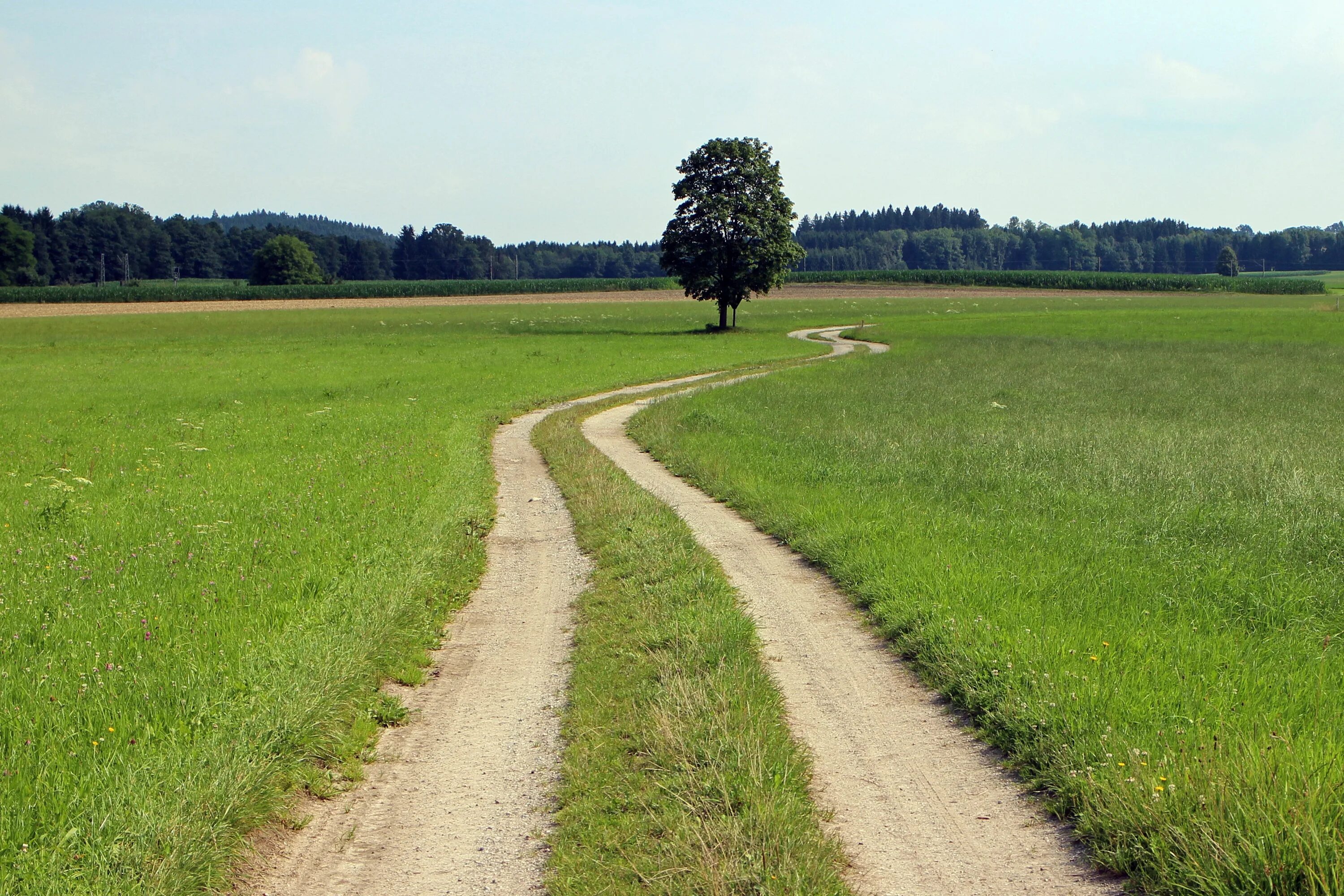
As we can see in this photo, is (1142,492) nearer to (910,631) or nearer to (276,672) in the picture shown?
(910,631)

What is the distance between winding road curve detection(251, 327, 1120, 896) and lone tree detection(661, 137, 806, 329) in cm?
5950

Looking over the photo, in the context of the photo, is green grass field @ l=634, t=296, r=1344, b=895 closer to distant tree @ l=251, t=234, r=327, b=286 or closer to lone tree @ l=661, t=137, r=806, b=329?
lone tree @ l=661, t=137, r=806, b=329

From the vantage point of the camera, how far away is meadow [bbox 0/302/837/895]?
5.25m

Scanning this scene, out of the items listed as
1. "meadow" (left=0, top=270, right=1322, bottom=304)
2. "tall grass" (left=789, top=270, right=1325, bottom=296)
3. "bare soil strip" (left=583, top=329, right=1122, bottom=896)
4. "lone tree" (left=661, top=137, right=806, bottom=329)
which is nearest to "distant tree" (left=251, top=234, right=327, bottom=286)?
"meadow" (left=0, top=270, right=1322, bottom=304)

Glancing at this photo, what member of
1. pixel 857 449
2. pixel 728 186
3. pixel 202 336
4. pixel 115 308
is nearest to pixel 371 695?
Result: pixel 857 449

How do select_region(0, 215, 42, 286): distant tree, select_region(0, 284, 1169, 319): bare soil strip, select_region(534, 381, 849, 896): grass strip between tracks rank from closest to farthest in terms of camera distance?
select_region(534, 381, 849, 896): grass strip between tracks
select_region(0, 284, 1169, 319): bare soil strip
select_region(0, 215, 42, 286): distant tree

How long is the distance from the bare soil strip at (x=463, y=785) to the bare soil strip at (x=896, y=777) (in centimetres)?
175

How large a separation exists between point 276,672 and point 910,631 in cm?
520

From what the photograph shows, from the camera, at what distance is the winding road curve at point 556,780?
4.98 metres

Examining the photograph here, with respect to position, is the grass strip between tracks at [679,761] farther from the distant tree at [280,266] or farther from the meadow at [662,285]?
the distant tree at [280,266]

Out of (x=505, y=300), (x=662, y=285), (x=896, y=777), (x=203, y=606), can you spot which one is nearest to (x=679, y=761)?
(x=896, y=777)

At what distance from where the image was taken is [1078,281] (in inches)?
5886

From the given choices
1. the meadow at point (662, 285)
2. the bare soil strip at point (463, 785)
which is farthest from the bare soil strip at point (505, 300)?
the bare soil strip at point (463, 785)

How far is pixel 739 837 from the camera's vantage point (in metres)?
4.96
